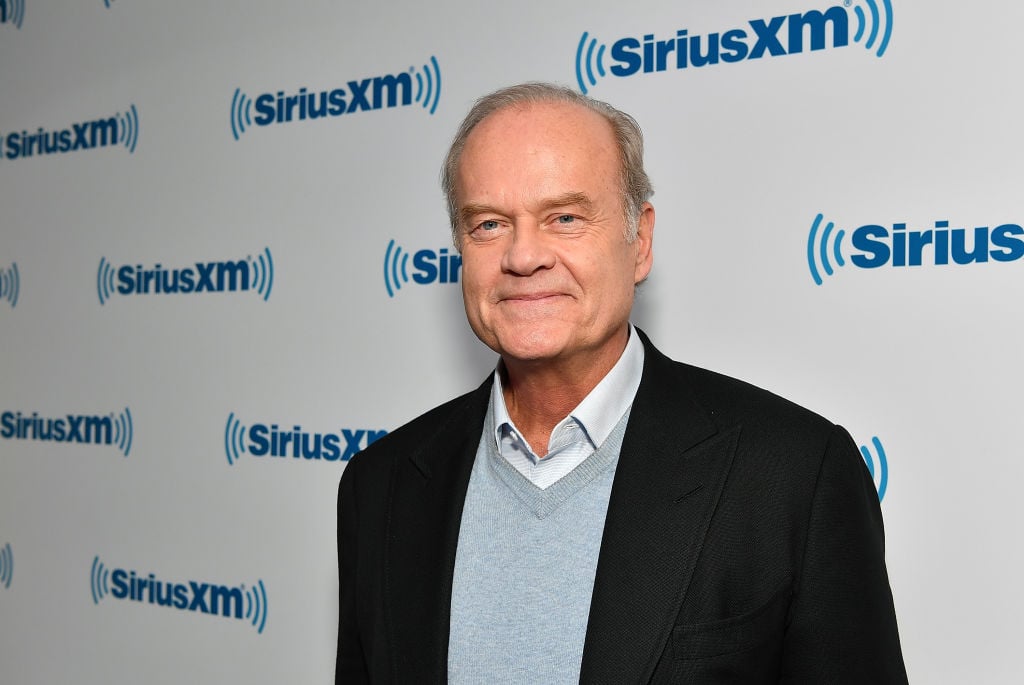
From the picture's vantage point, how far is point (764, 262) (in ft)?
6.26

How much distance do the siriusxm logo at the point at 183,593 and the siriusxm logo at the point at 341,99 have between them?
1259 millimetres

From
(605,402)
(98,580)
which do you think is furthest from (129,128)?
(605,402)

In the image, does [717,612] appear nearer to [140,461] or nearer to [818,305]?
[818,305]

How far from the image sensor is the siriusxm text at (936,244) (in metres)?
1.69

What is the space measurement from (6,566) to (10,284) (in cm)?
92

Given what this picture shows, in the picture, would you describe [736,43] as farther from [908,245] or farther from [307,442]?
[307,442]

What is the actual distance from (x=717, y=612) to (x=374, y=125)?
156 centimetres

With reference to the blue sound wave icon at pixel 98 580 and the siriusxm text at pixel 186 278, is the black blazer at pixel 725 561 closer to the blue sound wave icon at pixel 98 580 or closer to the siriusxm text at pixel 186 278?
the siriusxm text at pixel 186 278

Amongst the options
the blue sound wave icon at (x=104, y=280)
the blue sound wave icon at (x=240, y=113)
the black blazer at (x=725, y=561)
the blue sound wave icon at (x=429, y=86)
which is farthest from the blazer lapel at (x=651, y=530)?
the blue sound wave icon at (x=104, y=280)

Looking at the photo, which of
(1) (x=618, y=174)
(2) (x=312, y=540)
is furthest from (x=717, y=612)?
(2) (x=312, y=540)

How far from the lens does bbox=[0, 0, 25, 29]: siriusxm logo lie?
3152 millimetres

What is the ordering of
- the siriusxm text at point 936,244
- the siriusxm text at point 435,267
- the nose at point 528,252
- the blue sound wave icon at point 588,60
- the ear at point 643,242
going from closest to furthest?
the nose at point 528,252, the ear at point 643,242, the siriusxm text at point 936,244, the blue sound wave icon at point 588,60, the siriusxm text at point 435,267

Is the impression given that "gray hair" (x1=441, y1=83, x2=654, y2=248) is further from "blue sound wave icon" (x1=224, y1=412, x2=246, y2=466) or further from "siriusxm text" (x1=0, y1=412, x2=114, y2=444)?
"siriusxm text" (x1=0, y1=412, x2=114, y2=444)

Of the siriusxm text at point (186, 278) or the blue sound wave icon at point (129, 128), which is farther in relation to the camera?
the blue sound wave icon at point (129, 128)
